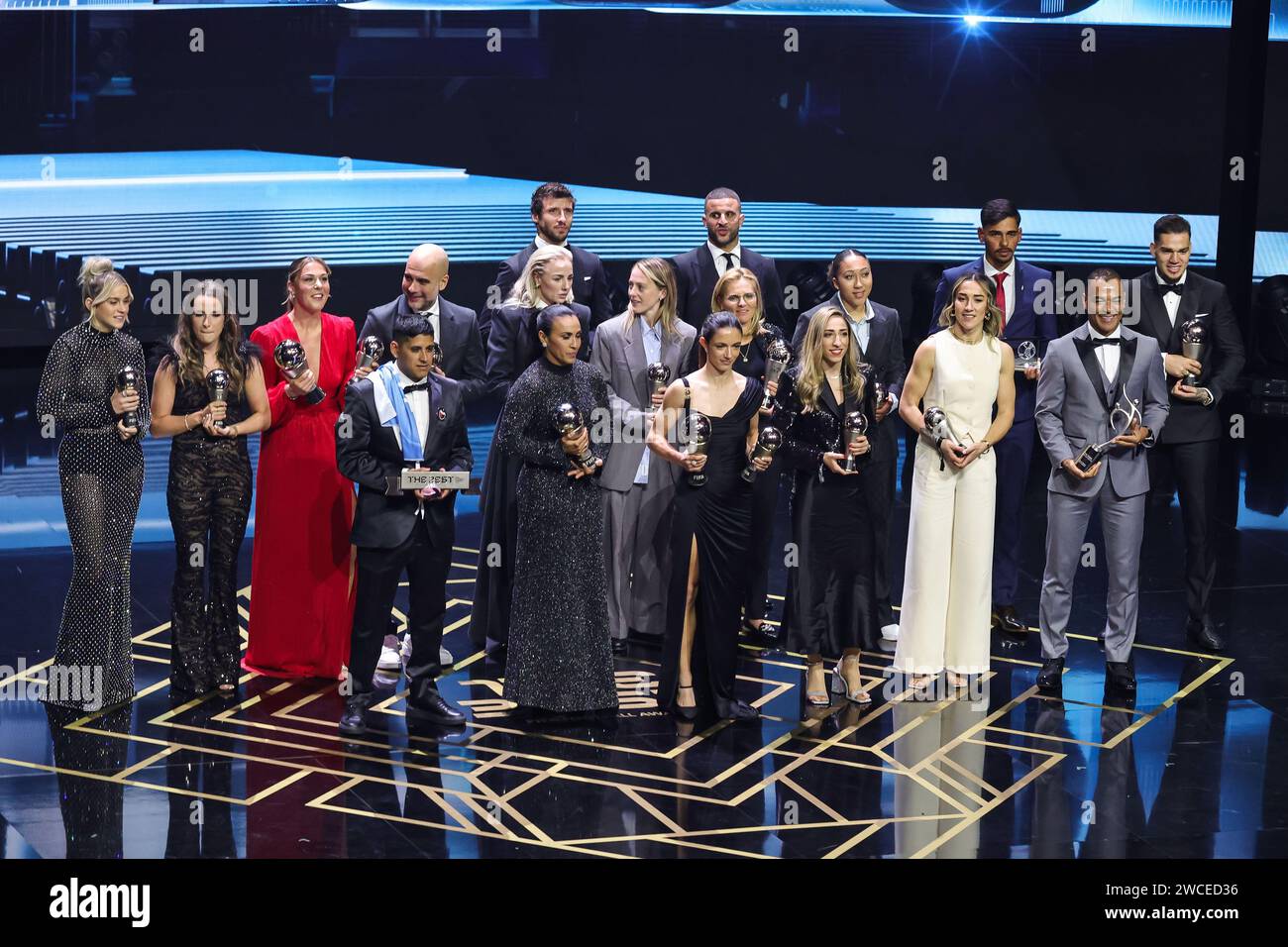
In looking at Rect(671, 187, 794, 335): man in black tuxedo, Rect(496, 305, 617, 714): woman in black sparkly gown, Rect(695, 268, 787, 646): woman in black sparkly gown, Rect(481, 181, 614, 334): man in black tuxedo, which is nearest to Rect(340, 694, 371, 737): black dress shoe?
Rect(496, 305, 617, 714): woman in black sparkly gown

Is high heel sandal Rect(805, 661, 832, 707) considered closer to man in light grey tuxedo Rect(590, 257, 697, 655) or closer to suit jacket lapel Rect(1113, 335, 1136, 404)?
man in light grey tuxedo Rect(590, 257, 697, 655)

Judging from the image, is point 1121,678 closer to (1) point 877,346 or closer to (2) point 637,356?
(1) point 877,346

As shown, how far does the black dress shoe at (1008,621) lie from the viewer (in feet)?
26.7

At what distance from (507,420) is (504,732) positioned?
47.3 inches

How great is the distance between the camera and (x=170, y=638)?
7645mm

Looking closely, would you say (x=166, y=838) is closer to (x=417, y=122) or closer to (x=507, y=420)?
(x=507, y=420)

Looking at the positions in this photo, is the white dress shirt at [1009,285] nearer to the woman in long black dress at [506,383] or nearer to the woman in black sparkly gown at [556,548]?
the woman in long black dress at [506,383]

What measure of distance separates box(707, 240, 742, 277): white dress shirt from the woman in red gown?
5.83 ft

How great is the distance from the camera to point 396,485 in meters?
6.70

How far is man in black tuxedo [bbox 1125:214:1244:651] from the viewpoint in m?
7.64

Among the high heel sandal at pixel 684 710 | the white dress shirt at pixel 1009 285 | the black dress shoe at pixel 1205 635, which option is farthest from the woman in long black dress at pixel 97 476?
the black dress shoe at pixel 1205 635

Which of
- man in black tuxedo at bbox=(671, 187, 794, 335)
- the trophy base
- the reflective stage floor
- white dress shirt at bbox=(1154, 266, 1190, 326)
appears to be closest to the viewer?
the reflective stage floor

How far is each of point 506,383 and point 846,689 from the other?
6.24 ft
